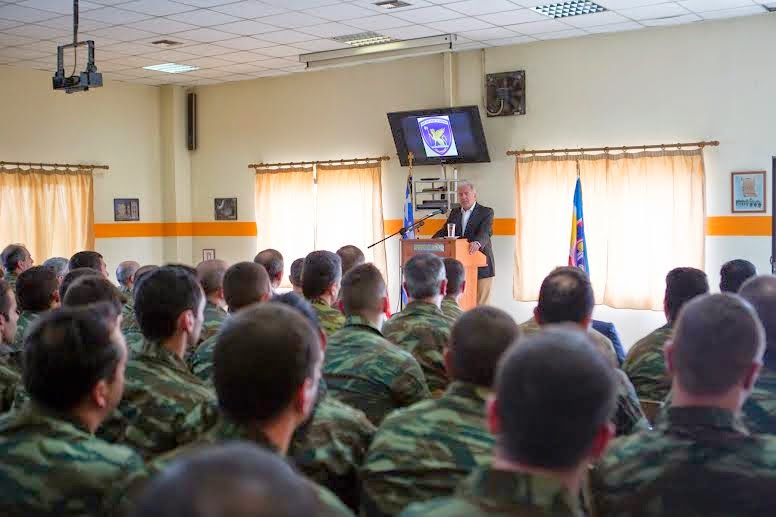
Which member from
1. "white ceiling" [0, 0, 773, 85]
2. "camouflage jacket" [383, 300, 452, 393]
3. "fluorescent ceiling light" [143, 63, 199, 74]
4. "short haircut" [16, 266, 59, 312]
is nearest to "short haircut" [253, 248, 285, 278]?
"short haircut" [16, 266, 59, 312]

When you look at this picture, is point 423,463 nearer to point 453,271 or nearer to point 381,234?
point 453,271

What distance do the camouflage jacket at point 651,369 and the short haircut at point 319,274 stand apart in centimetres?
176

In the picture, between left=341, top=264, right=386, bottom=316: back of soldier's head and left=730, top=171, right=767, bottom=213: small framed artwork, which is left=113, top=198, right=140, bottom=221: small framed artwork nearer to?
left=730, top=171, right=767, bottom=213: small framed artwork

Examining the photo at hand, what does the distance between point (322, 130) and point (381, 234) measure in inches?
63.3

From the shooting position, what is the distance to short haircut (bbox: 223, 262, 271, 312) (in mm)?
4430

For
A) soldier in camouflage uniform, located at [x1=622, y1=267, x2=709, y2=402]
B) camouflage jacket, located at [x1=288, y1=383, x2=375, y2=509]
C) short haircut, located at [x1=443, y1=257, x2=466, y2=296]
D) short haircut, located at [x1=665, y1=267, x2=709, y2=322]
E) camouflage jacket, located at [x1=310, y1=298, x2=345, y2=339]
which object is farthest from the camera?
short haircut, located at [x1=443, y1=257, x2=466, y2=296]

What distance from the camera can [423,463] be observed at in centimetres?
228

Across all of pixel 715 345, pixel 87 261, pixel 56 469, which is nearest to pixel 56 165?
pixel 87 261

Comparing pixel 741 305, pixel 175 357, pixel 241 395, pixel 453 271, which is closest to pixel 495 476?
pixel 241 395

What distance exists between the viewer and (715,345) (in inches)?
83.7

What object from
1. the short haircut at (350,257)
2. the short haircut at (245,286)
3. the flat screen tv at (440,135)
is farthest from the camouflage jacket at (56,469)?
the flat screen tv at (440,135)

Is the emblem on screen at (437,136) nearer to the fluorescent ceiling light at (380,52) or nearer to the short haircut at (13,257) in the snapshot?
the fluorescent ceiling light at (380,52)

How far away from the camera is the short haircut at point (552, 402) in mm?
1474

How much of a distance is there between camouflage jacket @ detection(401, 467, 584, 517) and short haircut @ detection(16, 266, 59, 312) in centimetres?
393
